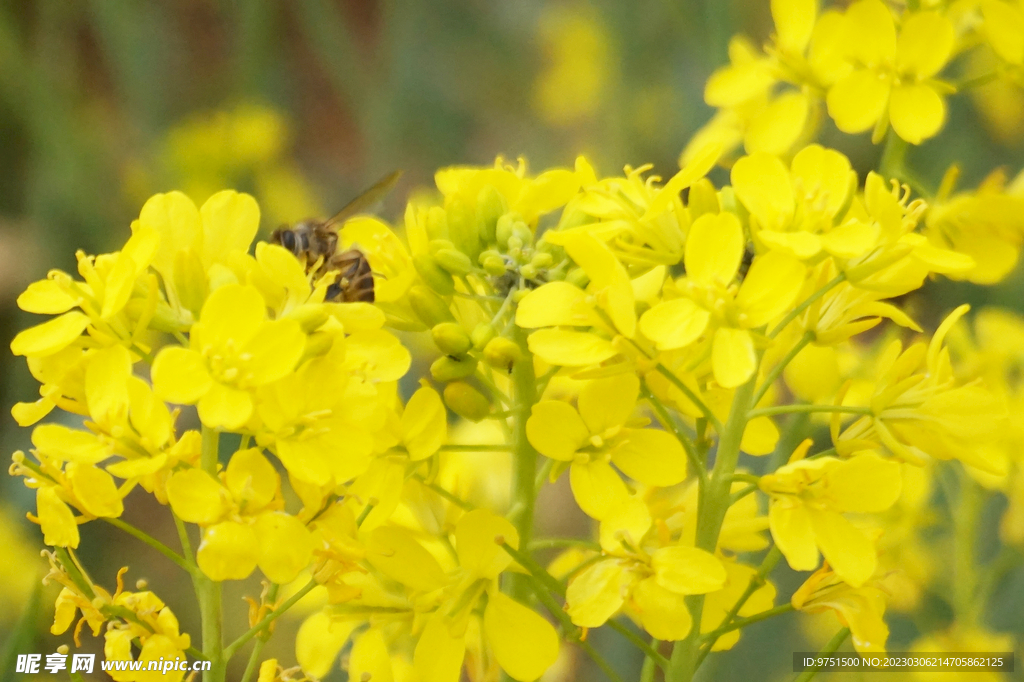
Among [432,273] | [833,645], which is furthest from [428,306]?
[833,645]

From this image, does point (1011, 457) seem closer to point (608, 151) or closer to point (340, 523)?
point (340, 523)

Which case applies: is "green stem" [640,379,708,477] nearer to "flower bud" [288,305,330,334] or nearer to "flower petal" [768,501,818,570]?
"flower petal" [768,501,818,570]

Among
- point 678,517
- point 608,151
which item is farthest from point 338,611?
point 608,151

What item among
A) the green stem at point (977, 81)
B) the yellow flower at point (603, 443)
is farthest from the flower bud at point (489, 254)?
the green stem at point (977, 81)

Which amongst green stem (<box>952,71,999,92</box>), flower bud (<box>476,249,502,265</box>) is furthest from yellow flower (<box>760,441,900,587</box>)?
green stem (<box>952,71,999,92</box>)

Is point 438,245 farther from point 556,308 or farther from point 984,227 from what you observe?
point 984,227
